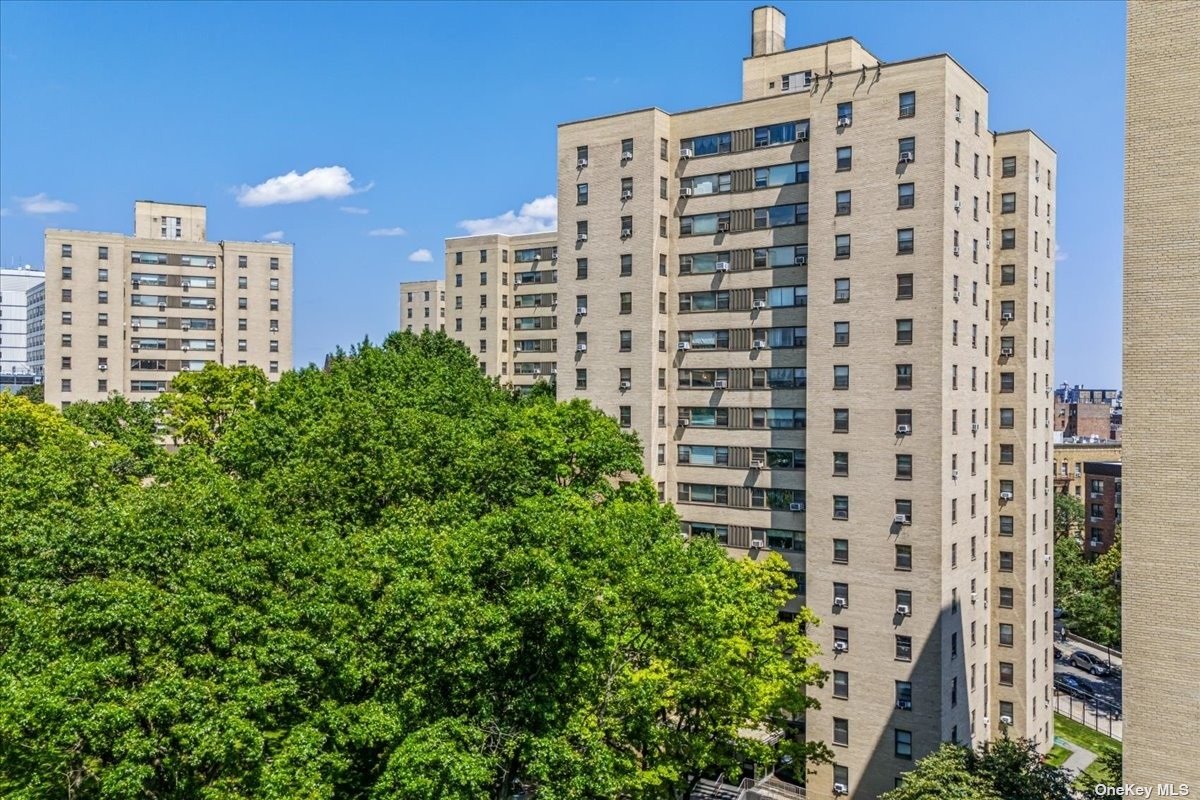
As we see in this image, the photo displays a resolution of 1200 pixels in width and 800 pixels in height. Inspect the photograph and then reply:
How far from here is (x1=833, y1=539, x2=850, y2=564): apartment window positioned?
50719 mm

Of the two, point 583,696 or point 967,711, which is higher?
point 583,696

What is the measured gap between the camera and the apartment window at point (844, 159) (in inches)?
2034

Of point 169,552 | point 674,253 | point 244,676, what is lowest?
point 244,676

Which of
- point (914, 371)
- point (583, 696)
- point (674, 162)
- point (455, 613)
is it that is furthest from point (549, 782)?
point (674, 162)

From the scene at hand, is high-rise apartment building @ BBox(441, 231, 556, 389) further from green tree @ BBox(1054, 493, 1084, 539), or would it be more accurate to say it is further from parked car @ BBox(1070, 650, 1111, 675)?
green tree @ BBox(1054, 493, 1084, 539)

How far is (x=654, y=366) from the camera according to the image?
58.7 metres

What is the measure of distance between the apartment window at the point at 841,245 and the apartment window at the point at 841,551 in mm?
16664

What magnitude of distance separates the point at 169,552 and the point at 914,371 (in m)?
38.0

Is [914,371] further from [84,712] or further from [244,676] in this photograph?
[84,712]

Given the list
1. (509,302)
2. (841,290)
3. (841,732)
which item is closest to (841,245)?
(841,290)

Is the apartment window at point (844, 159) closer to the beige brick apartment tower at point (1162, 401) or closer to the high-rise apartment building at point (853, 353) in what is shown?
the high-rise apartment building at point (853, 353)

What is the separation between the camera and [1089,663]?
278 ft

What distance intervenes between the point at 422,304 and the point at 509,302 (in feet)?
161

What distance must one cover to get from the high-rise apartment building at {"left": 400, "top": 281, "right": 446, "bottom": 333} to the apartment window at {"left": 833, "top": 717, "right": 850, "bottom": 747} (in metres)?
108
